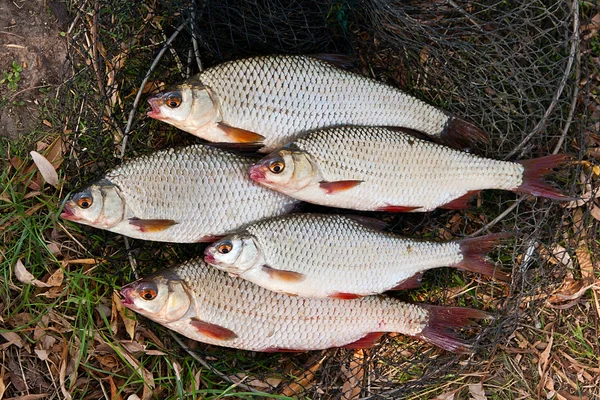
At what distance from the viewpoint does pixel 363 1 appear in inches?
114

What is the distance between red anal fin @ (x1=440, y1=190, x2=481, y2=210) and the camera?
2.93 meters

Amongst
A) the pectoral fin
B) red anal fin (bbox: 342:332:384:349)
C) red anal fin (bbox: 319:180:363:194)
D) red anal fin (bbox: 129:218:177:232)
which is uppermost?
the pectoral fin

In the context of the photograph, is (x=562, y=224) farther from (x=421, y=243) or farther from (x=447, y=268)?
(x=421, y=243)

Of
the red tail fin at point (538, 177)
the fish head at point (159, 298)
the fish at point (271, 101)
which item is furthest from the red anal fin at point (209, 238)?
the red tail fin at point (538, 177)

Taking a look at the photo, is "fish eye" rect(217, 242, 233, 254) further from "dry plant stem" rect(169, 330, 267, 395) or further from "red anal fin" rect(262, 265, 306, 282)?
"dry plant stem" rect(169, 330, 267, 395)

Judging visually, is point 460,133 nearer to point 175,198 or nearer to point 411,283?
point 411,283

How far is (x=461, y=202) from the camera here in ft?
9.63

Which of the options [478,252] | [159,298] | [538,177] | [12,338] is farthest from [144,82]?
[538,177]

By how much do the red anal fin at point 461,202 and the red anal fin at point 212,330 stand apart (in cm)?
127

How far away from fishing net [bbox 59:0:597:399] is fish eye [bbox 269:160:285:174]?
68 centimetres

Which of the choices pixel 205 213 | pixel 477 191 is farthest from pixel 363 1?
pixel 205 213

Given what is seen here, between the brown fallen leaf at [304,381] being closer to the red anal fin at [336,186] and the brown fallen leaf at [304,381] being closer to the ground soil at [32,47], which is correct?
the red anal fin at [336,186]

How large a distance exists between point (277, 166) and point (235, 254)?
0.44 metres

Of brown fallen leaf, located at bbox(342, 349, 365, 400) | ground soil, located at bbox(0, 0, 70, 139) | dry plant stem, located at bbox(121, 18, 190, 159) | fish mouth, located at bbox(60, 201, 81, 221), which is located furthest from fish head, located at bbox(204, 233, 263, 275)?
ground soil, located at bbox(0, 0, 70, 139)
